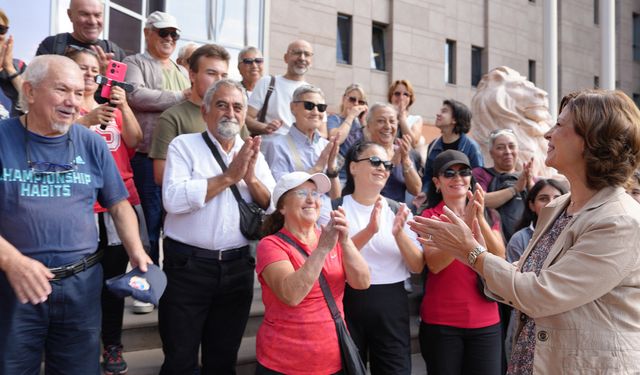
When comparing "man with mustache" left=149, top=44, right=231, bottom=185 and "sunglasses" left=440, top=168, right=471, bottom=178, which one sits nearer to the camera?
"man with mustache" left=149, top=44, right=231, bottom=185

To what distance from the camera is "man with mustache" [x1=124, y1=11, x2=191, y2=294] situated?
13.8 feet

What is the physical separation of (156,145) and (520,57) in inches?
756

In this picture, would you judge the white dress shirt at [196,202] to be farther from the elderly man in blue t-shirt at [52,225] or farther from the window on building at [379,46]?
the window on building at [379,46]

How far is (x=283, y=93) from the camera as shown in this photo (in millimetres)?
5602

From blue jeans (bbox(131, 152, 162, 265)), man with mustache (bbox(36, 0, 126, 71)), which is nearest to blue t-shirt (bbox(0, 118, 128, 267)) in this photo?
blue jeans (bbox(131, 152, 162, 265))

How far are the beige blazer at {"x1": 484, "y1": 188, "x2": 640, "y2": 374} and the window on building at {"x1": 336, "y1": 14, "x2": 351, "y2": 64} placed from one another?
14.4 metres

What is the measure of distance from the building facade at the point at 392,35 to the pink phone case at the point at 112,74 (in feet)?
13.9

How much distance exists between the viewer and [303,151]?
4734 mm

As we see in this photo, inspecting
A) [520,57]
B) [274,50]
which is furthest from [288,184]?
[520,57]

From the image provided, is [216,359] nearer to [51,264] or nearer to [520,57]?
[51,264]

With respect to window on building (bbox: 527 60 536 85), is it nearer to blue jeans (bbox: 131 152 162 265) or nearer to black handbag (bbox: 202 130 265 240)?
blue jeans (bbox: 131 152 162 265)

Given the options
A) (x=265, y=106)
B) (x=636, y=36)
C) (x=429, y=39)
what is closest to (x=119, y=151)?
(x=265, y=106)

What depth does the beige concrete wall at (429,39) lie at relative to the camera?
1504 cm

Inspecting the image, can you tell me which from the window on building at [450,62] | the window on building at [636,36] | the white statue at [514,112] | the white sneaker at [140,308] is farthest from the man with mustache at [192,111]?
the window on building at [636,36]
